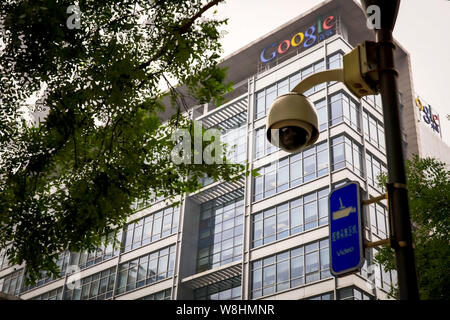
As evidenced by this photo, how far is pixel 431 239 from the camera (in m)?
18.2

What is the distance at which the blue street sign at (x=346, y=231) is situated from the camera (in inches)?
164

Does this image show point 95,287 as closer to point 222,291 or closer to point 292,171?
point 222,291

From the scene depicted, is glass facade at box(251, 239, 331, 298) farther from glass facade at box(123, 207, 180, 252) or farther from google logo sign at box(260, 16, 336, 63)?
google logo sign at box(260, 16, 336, 63)

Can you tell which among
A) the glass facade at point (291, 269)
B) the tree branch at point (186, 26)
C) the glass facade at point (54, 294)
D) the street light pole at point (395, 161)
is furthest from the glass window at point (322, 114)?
the street light pole at point (395, 161)

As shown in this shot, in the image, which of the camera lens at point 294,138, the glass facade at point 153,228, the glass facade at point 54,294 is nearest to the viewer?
the camera lens at point 294,138

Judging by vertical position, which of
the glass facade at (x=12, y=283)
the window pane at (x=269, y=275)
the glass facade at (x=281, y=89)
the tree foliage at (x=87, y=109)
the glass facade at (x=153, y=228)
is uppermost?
the glass facade at (x=281, y=89)

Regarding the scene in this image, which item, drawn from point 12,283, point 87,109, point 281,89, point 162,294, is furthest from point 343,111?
point 12,283

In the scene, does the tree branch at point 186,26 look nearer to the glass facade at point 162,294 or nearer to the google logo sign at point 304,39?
the glass facade at point 162,294

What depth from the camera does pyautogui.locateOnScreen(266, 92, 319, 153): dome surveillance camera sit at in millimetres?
4652

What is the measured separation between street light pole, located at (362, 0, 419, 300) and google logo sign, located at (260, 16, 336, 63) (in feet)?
122

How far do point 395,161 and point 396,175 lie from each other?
11 cm

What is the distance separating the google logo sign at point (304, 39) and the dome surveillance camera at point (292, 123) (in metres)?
37.0

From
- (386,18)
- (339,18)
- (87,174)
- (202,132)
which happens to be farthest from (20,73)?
(339,18)

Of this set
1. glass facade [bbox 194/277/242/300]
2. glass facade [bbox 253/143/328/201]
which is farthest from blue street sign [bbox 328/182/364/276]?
glass facade [bbox 194/277/242/300]
